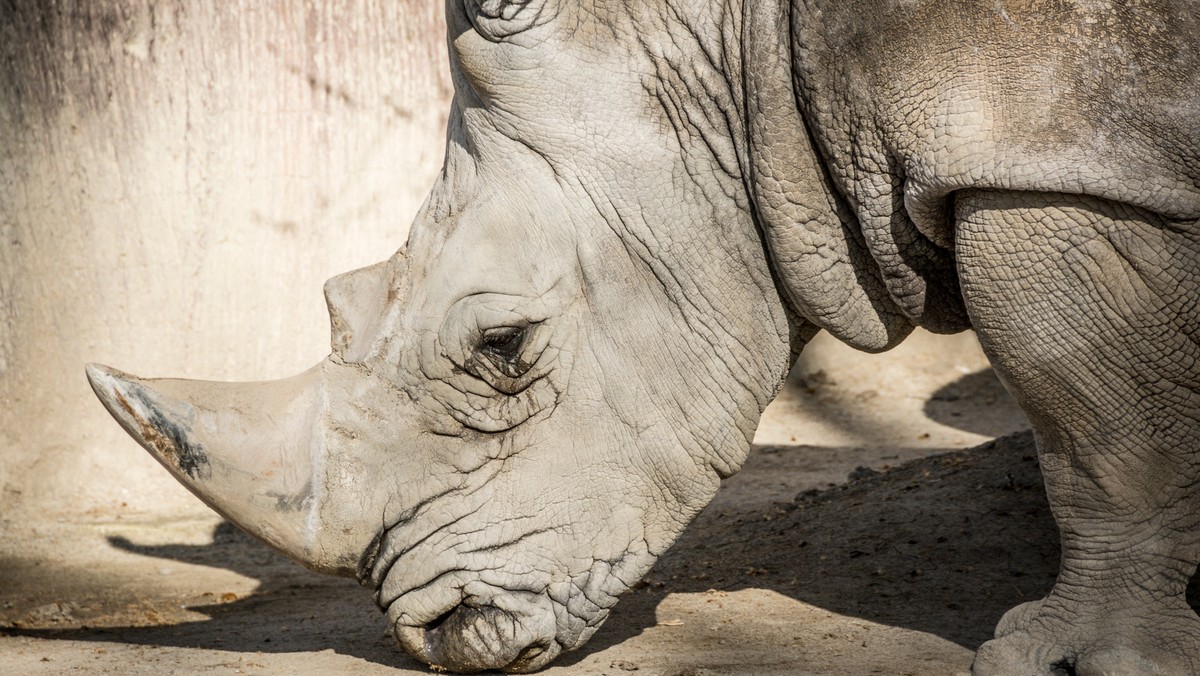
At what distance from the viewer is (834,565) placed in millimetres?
4996

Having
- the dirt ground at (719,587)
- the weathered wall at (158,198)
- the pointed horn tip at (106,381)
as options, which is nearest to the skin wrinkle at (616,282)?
the dirt ground at (719,587)

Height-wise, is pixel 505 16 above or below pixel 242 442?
above

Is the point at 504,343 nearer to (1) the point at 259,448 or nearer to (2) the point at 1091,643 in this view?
(1) the point at 259,448

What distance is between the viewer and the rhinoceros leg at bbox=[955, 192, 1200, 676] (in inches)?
131

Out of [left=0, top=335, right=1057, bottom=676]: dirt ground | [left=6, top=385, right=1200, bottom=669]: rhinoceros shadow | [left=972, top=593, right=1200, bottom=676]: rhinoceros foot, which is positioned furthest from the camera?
[left=6, top=385, right=1200, bottom=669]: rhinoceros shadow

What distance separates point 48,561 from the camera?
19.3 ft

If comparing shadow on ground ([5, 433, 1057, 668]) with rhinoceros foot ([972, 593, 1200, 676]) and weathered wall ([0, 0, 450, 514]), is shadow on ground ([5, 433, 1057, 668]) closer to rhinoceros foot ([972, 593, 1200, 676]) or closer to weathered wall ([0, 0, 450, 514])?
rhinoceros foot ([972, 593, 1200, 676])

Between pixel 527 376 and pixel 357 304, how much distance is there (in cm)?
51

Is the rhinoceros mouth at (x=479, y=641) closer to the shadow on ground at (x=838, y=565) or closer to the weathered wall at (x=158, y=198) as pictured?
the shadow on ground at (x=838, y=565)

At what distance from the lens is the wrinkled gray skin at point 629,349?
3498 mm

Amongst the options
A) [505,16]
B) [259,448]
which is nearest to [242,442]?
[259,448]

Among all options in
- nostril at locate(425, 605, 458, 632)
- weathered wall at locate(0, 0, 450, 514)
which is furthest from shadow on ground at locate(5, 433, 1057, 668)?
weathered wall at locate(0, 0, 450, 514)

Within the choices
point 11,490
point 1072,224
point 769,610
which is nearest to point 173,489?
point 11,490

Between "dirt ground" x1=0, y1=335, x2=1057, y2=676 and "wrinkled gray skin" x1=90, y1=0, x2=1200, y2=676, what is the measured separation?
39 centimetres
